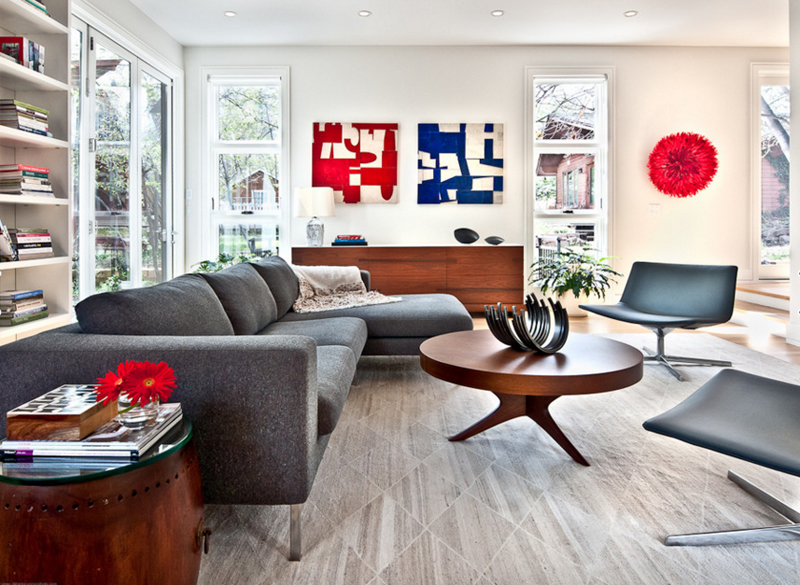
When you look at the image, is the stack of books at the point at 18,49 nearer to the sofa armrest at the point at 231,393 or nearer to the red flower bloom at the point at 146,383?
the sofa armrest at the point at 231,393

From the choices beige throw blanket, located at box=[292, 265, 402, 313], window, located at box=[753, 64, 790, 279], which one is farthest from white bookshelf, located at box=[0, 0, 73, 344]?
window, located at box=[753, 64, 790, 279]

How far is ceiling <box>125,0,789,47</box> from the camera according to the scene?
4477 millimetres

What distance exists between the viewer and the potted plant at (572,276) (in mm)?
5129

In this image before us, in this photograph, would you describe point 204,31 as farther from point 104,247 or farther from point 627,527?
point 627,527

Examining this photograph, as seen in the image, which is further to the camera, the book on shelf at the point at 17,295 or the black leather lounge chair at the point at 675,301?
the black leather lounge chair at the point at 675,301

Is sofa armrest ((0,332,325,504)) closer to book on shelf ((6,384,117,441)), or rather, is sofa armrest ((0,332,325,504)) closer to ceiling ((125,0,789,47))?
book on shelf ((6,384,117,441))

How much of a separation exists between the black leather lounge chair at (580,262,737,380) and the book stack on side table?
2845mm

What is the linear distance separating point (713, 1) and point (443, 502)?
4868 millimetres

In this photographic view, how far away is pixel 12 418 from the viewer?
3.28ft

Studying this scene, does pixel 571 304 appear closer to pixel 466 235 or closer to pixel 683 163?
pixel 466 235

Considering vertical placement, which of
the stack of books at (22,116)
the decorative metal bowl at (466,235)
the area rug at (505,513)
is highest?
the stack of books at (22,116)

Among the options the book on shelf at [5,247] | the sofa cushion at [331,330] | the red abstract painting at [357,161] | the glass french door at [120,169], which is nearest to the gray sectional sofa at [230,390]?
the sofa cushion at [331,330]

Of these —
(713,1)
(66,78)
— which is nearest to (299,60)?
(66,78)

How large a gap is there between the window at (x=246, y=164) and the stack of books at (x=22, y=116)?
2.54 m
